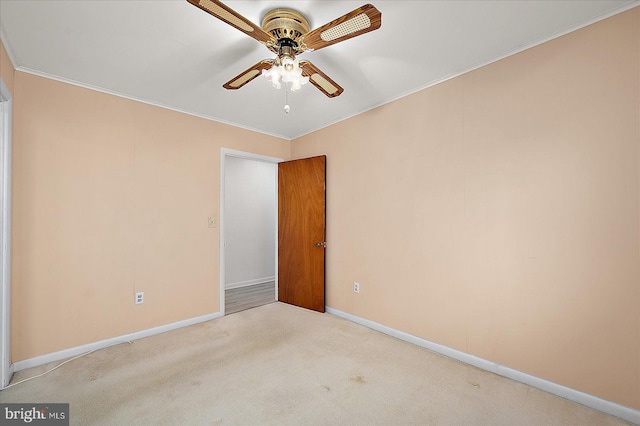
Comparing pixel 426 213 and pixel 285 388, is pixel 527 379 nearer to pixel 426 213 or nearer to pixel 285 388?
pixel 426 213

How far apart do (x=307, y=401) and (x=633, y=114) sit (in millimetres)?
2747

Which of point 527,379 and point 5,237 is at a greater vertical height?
point 5,237

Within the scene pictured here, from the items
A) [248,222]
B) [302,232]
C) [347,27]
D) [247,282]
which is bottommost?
[247,282]

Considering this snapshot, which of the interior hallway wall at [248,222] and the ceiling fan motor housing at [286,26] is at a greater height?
the ceiling fan motor housing at [286,26]

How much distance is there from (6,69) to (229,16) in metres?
2.02

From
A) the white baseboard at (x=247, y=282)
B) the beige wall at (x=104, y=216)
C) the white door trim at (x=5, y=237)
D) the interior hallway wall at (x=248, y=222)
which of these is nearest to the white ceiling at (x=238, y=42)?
the beige wall at (x=104, y=216)

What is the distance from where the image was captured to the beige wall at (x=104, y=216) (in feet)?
7.70

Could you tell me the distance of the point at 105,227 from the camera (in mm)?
2713

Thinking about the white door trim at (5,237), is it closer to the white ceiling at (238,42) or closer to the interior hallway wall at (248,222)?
the white ceiling at (238,42)

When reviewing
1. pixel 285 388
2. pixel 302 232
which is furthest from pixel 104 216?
pixel 285 388

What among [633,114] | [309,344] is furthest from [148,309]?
[633,114]

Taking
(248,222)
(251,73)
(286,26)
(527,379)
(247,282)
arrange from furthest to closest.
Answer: (248,222) → (247,282) → (527,379) → (251,73) → (286,26)

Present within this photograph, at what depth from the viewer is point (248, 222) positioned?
17.7ft

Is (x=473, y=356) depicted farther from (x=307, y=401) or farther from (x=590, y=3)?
(x=590, y=3)
